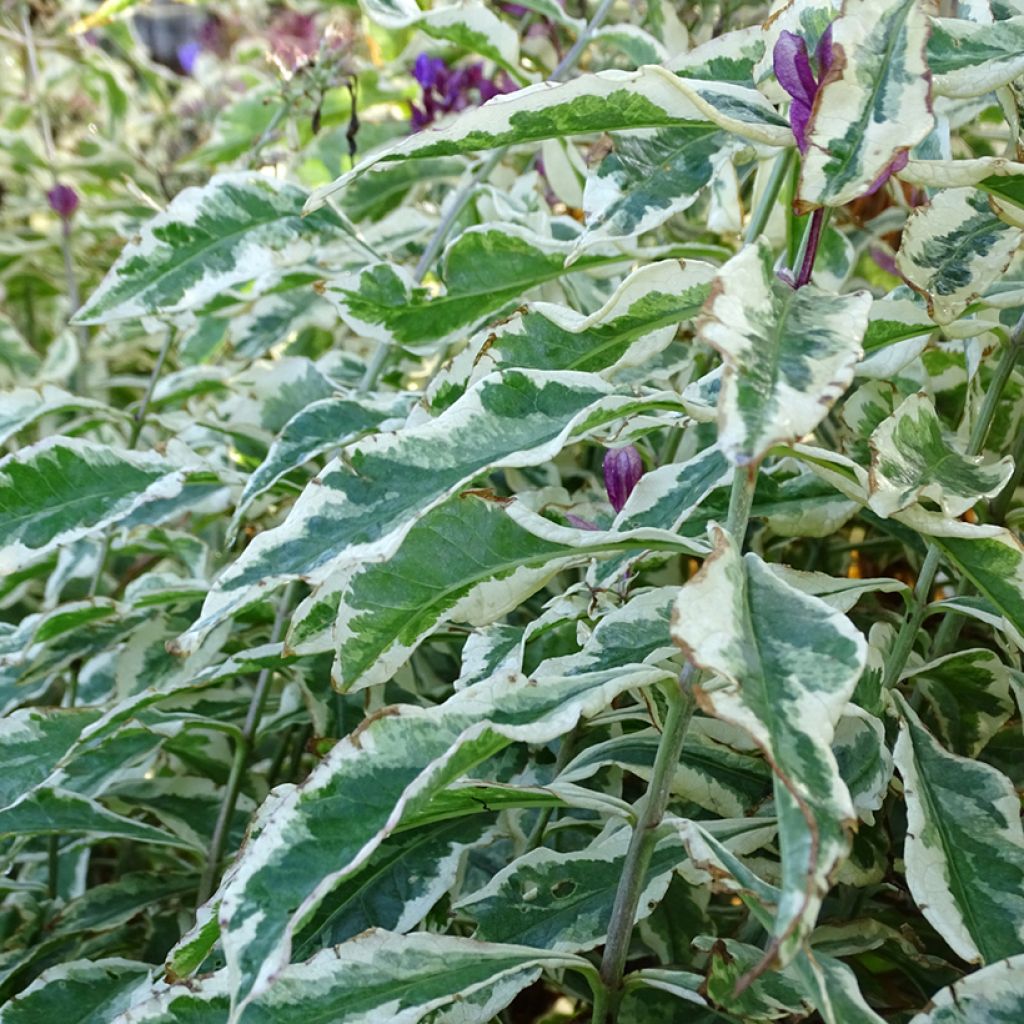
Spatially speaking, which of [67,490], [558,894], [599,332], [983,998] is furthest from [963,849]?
[67,490]

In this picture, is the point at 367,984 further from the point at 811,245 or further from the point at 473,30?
the point at 473,30

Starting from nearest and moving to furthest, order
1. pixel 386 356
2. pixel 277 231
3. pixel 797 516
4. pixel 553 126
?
pixel 553 126
pixel 797 516
pixel 277 231
pixel 386 356

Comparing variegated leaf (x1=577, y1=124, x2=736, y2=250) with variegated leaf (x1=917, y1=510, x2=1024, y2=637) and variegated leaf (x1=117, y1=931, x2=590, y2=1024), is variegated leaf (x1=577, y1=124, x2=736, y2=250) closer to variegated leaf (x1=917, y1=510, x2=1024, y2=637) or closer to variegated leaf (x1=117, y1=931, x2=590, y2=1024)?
variegated leaf (x1=917, y1=510, x2=1024, y2=637)

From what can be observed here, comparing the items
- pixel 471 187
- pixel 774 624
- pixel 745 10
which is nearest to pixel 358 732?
pixel 774 624

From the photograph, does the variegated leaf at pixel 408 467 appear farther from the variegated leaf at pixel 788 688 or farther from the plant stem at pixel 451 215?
the plant stem at pixel 451 215

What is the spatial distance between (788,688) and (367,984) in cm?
23

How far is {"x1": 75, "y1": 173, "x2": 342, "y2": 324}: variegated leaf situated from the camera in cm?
74

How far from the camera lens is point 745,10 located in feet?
5.24

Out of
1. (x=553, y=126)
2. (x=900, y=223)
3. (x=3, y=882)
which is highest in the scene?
(x=553, y=126)

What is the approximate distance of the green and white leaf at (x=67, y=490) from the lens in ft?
2.26

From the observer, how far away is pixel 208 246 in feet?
2.51

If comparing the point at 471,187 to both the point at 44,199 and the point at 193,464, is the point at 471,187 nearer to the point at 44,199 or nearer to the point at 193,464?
the point at 193,464

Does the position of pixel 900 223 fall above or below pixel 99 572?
above

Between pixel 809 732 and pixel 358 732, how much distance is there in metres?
0.18
